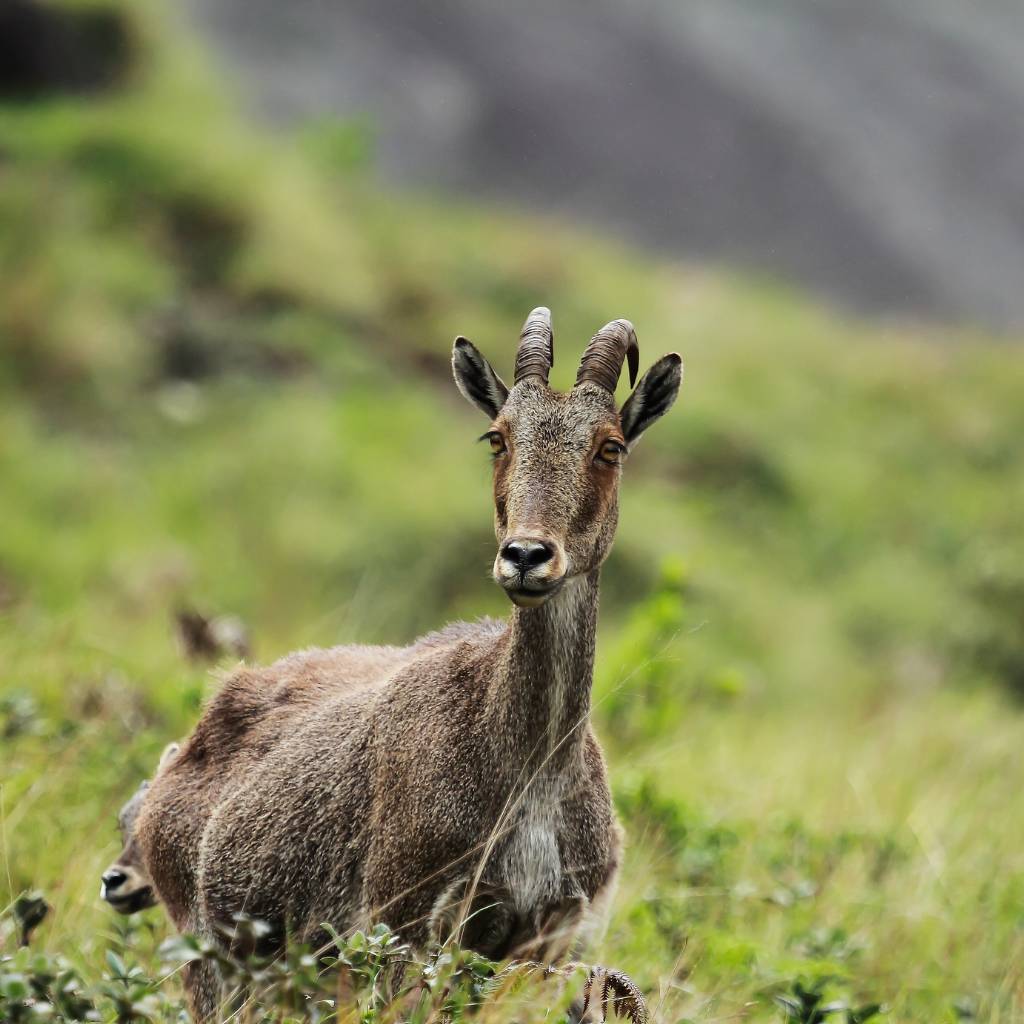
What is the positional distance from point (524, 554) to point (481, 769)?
88 centimetres

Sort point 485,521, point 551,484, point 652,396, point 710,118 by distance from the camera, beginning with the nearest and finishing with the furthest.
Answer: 1. point 551,484
2. point 652,396
3. point 485,521
4. point 710,118

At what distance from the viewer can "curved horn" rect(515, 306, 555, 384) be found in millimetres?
4930

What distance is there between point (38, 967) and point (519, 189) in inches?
713

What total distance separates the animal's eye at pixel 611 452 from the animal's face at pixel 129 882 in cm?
250

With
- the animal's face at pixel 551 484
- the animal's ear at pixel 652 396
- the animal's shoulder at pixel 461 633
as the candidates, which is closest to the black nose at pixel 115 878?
the animal's shoulder at pixel 461 633

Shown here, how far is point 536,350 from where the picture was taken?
495 centimetres

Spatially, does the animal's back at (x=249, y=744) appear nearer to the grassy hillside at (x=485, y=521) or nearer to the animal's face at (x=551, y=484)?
the grassy hillside at (x=485, y=521)

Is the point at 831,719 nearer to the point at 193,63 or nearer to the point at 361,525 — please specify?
the point at 361,525

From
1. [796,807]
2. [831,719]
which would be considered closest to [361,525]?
[831,719]

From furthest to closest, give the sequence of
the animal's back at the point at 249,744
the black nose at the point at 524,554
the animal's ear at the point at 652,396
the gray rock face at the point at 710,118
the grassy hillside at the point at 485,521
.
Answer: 1. the gray rock face at the point at 710,118
2. the grassy hillside at the point at 485,521
3. the animal's back at the point at 249,744
4. the animal's ear at the point at 652,396
5. the black nose at the point at 524,554

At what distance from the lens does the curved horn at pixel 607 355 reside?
4922 millimetres

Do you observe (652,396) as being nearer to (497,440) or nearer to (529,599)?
(497,440)

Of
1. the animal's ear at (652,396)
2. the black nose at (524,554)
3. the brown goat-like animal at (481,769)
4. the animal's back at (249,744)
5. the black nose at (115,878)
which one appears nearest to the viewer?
the black nose at (524,554)

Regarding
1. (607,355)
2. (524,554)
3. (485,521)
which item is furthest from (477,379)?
(485,521)
